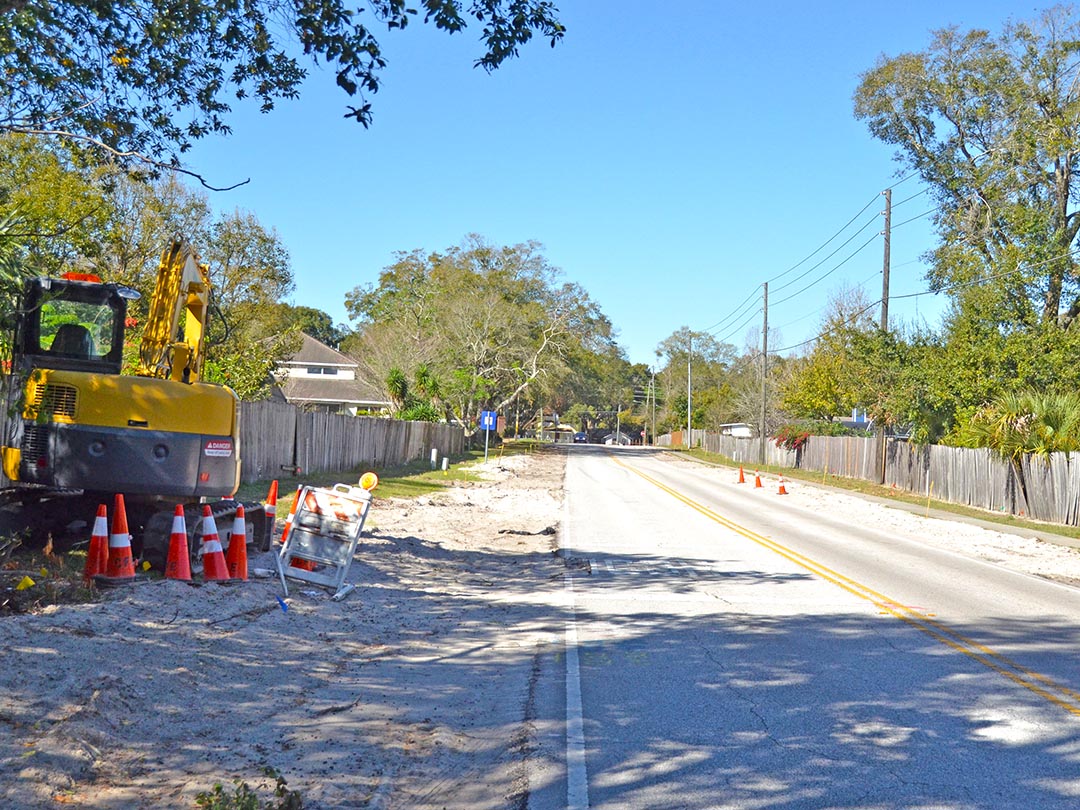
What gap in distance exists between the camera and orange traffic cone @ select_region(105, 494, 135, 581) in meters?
9.50

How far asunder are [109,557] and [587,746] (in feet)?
17.9

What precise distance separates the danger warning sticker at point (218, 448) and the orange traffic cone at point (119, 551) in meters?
1.17

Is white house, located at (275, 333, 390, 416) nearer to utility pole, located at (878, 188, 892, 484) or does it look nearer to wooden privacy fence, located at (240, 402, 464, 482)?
wooden privacy fence, located at (240, 402, 464, 482)

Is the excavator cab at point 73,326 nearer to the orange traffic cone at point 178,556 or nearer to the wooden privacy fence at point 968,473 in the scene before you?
the orange traffic cone at point 178,556

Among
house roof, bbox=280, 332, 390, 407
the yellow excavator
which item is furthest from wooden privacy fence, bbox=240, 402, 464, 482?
house roof, bbox=280, 332, 390, 407

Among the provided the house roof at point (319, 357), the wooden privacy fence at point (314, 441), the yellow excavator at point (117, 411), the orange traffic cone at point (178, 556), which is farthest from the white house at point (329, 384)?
the orange traffic cone at point (178, 556)

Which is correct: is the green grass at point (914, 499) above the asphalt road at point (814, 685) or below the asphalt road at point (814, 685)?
above

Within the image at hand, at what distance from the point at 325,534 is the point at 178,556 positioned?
5.42 ft

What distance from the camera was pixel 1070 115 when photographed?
122 feet

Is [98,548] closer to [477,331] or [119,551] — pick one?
[119,551]

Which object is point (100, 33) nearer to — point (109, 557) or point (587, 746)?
point (109, 557)

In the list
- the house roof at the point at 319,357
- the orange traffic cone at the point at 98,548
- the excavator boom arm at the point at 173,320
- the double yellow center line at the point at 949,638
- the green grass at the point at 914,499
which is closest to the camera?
the double yellow center line at the point at 949,638

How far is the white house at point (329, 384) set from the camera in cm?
6588

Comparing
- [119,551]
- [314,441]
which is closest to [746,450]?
[314,441]
